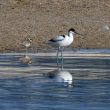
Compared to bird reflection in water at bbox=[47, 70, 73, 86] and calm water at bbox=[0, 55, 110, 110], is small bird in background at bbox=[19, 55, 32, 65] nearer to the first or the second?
calm water at bbox=[0, 55, 110, 110]

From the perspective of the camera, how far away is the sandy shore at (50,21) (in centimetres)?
2747

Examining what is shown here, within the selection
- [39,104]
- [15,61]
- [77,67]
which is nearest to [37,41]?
[15,61]

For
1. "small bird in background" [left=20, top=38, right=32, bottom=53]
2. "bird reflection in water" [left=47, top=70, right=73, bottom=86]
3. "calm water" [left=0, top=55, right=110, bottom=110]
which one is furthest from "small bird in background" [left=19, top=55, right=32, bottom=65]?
"small bird in background" [left=20, top=38, right=32, bottom=53]

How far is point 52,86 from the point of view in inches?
630

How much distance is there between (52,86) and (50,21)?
16.4 meters

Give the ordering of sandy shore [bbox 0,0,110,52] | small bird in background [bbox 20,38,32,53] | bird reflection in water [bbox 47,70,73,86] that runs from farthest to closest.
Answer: sandy shore [bbox 0,0,110,52] < small bird in background [bbox 20,38,32,53] < bird reflection in water [bbox 47,70,73,86]

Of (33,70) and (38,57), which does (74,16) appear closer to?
(38,57)

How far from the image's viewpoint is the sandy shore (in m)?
27.5

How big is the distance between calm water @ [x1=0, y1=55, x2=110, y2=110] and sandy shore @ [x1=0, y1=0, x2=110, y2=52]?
5.11 meters

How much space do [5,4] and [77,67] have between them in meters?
16.6

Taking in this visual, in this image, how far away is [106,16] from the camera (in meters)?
33.9

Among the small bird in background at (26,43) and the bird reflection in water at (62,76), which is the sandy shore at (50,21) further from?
the bird reflection in water at (62,76)

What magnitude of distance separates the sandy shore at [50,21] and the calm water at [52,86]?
5.11 meters

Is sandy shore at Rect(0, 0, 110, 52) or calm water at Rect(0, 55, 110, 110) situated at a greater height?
sandy shore at Rect(0, 0, 110, 52)
